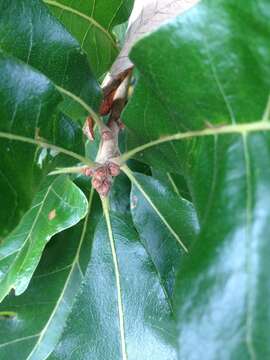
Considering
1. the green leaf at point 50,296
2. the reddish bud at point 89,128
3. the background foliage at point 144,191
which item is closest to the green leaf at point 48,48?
the background foliage at point 144,191

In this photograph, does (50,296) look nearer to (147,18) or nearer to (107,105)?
(107,105)

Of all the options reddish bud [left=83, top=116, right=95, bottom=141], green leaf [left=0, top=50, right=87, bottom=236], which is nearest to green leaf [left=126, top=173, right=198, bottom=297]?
reddish bud [left=83, top=116, right=95, bottom=141]

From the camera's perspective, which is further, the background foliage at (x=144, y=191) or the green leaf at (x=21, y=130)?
the green leaf at (x=21, y=130)

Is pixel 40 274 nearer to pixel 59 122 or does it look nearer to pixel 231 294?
pixel 59 122

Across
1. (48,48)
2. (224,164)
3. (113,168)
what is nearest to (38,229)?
(113,168)

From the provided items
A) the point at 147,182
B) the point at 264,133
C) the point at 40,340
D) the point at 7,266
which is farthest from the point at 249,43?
the point at 40,340

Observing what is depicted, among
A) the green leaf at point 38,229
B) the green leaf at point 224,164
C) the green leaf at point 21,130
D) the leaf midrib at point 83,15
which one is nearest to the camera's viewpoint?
the green leaf at point 224,164

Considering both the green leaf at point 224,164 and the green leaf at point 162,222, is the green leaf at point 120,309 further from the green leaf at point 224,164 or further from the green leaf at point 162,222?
the green leaf at point 224,164
